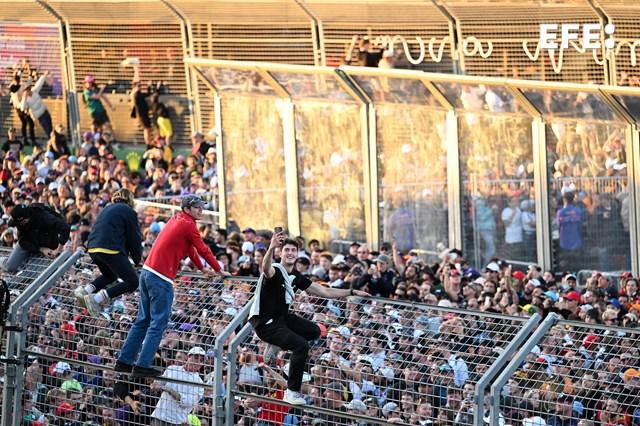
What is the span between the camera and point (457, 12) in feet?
85.3

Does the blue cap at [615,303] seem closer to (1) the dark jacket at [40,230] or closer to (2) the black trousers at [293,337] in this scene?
(1) the dark jacket at [40,230]

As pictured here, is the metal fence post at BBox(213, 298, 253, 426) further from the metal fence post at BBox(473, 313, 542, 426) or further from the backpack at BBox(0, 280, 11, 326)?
the backpack at BBox(0, 280, 11, 326)

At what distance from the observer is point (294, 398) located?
12.3 meters

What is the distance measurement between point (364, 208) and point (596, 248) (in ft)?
12.4

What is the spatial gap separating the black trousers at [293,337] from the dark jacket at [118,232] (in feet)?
8.17

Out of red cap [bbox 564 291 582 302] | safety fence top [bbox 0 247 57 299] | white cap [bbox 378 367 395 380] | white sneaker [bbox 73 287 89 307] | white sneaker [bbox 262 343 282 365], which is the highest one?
safety fence top [bbox 0 247 57 299]

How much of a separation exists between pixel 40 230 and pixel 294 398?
396cm

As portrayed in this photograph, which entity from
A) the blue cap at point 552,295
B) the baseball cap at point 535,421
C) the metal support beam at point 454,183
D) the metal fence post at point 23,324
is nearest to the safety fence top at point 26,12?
the metal support beam at point 454,183

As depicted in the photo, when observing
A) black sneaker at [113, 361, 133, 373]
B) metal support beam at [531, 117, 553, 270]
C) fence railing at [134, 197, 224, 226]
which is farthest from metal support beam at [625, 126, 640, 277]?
black sneaker at [113, 361, 133, 373]

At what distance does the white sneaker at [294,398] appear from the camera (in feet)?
40.3

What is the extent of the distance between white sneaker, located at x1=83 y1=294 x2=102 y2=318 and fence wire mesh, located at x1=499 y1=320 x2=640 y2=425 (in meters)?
4.11

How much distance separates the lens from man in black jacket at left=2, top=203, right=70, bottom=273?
49.8 feet

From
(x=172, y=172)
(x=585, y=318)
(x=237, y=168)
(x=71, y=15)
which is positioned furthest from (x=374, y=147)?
(x=71, y=15)

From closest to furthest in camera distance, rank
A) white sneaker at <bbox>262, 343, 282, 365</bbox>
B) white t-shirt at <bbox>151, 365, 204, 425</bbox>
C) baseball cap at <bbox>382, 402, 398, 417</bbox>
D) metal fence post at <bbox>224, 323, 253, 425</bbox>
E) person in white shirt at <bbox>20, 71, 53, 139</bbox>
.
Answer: baseball cap at <bbox>382, 402, 398, 417</bbox>
metal fence post at <bbox>224, 323, 253, 425</bbox>
white sneaker at <bbox>262, 343, 282, 365</bbox>
white t-shirt at <bbox>151, 365, 204, 425</bbox>
person in white shirt at <bbox>20, 71, 53, 139</bbox>
